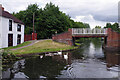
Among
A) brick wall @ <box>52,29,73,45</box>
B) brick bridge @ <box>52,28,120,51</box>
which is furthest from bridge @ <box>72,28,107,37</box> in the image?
brick wall @ <box>52,29,73,45</box>

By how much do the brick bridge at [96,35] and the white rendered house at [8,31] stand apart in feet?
31.6

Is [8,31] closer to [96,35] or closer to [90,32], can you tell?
[90,32]

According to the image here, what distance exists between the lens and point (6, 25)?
24.8 metres

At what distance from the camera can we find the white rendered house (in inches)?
929

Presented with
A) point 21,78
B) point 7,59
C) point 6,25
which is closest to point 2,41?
point 6,25

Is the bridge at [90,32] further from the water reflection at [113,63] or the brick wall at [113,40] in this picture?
the water reflection at [113,63]

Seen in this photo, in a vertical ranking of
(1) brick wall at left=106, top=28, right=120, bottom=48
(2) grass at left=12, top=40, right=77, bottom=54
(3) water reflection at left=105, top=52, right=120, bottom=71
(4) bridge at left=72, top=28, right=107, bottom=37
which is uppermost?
(4) bridge at left=72, top=28, right=107, bottom=37

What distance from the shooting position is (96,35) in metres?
29.0

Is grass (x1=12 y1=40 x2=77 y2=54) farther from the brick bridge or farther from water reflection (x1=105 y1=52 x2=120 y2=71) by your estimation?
water reflection (x1=105 y1=52 x2=120 y2=71)

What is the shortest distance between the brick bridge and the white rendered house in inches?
380

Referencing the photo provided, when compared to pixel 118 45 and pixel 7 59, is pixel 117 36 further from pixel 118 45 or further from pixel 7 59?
pixel 7 59

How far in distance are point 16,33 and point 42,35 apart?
16.4m

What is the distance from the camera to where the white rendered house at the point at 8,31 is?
77.4ft

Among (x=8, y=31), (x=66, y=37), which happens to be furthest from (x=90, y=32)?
(x=8, y=31)
